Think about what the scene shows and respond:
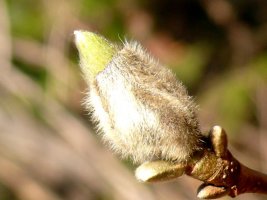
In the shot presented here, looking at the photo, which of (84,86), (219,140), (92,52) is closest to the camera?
(92,52)

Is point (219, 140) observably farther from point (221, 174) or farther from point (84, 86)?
point (84, 86)

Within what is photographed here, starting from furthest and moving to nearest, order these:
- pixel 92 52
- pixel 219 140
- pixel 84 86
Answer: pixel 84 86
pixel 219 140
pixel 92 52

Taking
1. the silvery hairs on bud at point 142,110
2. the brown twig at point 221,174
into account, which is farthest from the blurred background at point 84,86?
the silvery hairs on bud at point 142,110

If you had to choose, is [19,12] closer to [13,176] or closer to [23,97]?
[23,97]

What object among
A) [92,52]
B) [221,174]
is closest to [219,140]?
[221,174]

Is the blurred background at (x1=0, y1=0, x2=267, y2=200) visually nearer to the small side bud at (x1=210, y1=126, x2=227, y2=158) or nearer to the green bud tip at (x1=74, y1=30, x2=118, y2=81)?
the small side bud at (x1=210, y1=126, x2=227, y2=158)

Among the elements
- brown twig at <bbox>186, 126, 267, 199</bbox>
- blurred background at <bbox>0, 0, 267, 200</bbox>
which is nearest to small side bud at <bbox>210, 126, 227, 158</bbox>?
brown twig at <bbox>186, 126, 267, 199</bbox>

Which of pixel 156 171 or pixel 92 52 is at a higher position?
pixel 92 52

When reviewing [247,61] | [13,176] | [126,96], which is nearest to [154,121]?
[126,96]
